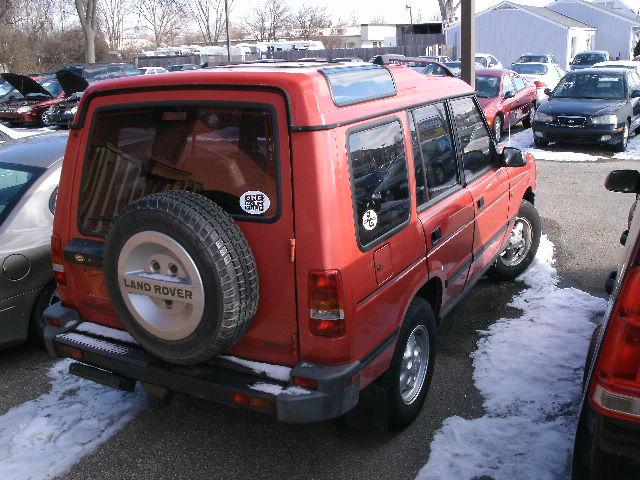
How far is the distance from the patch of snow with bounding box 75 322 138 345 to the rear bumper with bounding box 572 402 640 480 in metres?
2.16

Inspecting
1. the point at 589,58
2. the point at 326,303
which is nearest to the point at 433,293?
the point at 326,303

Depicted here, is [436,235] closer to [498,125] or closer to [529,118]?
[498,125]

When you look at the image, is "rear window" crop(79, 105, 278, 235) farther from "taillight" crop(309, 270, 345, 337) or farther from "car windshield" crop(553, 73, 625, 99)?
"car windshield" crop(553, 73, 625, 99)

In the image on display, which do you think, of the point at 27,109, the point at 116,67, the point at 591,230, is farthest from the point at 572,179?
the point at 116,67

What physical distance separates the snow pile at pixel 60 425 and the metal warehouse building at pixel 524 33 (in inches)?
1598

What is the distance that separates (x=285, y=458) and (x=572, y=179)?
27.7ft

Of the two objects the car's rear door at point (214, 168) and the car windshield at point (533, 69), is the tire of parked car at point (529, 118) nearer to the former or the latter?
the car windshield at point (533, 69)

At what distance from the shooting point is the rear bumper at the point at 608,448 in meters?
2.00

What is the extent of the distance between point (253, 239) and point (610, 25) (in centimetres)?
5522

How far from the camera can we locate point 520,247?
5.82 m

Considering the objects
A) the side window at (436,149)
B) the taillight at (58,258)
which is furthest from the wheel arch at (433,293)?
the taillight at (58,258)

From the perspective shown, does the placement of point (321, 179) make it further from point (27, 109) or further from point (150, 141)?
point (27, 109)

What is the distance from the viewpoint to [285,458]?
11.0ft

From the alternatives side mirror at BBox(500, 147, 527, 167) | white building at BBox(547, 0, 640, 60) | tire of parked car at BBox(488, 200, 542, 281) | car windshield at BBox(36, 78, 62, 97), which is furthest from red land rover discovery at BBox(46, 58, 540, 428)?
white building at BBox(547, 0, 640, 60)
